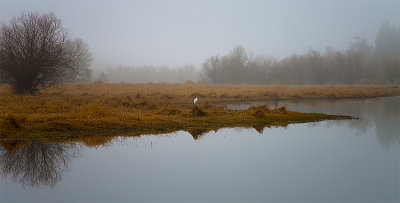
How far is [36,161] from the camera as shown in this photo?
10.9 metres

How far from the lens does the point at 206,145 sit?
531 inches

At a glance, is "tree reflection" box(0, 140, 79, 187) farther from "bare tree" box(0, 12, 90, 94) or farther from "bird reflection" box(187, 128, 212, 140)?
"bare tree" box(0, 12, 90, 94)

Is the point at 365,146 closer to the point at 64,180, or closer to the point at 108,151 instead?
the point at 108,151

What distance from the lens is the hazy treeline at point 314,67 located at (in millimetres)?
77338

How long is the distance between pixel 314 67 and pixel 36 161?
78.6 metres

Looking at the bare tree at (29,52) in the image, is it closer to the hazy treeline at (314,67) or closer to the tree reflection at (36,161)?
the tree reflection at (36,161)

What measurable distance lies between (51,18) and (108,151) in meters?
23.9

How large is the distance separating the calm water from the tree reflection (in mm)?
27

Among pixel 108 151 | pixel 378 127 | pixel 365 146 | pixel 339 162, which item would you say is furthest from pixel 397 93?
pixel 108 151

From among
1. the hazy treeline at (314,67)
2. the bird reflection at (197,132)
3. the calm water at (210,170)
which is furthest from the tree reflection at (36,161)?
the hazy treeline at (314,67)

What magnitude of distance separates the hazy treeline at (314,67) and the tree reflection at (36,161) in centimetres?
7069

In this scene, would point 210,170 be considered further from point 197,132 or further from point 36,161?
point 197,132

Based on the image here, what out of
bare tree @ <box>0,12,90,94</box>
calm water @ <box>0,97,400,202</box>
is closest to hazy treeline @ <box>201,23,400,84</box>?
bare tree @ <box>0,12,90,94</box>

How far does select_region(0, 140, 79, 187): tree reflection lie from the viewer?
9.42m
